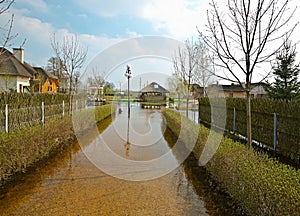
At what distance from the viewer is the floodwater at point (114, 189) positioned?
13.7 ft

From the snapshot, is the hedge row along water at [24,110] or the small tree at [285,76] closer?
the hedge row along water at [24,110]

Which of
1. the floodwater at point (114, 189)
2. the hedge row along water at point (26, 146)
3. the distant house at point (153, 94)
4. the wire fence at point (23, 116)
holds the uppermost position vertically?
the distant house at point (153, 94)

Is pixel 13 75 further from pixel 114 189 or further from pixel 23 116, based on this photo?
pixel 114 189

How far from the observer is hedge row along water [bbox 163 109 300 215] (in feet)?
9.16

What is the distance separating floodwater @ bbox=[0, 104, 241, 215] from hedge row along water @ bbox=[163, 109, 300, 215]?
0.44m

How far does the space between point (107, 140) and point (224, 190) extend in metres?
6.46

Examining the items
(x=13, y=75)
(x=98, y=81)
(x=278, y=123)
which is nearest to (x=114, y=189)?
(x=278, y=123)

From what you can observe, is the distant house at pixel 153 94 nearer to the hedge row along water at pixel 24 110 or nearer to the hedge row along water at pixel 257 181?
the hedge row along water at pixel 24 110

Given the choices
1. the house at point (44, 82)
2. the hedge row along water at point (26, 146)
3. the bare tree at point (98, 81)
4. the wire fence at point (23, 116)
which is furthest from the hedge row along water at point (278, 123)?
the house at point (44, 82)

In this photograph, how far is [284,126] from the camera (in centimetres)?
773

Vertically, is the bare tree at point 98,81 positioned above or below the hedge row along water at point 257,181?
above

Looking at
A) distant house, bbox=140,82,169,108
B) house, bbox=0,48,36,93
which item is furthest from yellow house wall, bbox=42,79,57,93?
distant house, bbox=140,82,169,108

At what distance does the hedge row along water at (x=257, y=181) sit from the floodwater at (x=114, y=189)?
0.44 meters

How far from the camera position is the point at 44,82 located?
36.0 metres
